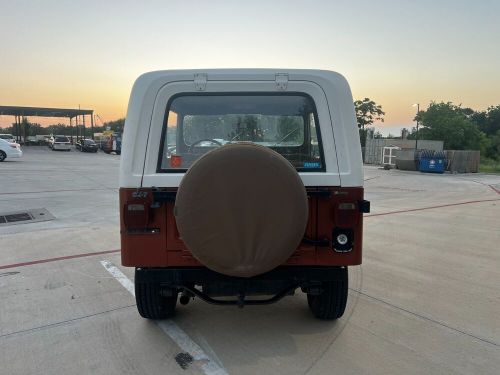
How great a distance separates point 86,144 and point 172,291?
46559mm

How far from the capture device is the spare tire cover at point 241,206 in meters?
2.72

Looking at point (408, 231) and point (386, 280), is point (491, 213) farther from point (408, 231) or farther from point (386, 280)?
point (386, 280)

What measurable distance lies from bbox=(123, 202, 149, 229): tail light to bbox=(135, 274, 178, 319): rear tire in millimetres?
633

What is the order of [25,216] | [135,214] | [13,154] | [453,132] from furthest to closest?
[453,132], [13,154], [25,216], [135,214]

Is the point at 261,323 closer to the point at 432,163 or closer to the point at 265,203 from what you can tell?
the point at 265,203

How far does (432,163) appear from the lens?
88.8ft

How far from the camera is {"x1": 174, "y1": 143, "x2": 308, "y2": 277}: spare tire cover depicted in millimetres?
2723

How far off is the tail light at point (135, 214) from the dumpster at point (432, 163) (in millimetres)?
27108

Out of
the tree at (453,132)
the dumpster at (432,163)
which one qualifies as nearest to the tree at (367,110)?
the tree at (453,132)

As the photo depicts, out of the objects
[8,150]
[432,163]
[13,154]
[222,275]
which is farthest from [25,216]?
[432,163]

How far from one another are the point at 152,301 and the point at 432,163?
2690 centimetres

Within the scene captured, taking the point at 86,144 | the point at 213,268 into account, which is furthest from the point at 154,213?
the point at 86,144

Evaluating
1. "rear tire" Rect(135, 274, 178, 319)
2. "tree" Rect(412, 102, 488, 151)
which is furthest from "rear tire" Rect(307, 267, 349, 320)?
"tree" Rect(412, 102, 488, 151)

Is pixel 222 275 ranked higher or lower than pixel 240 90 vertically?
lower
